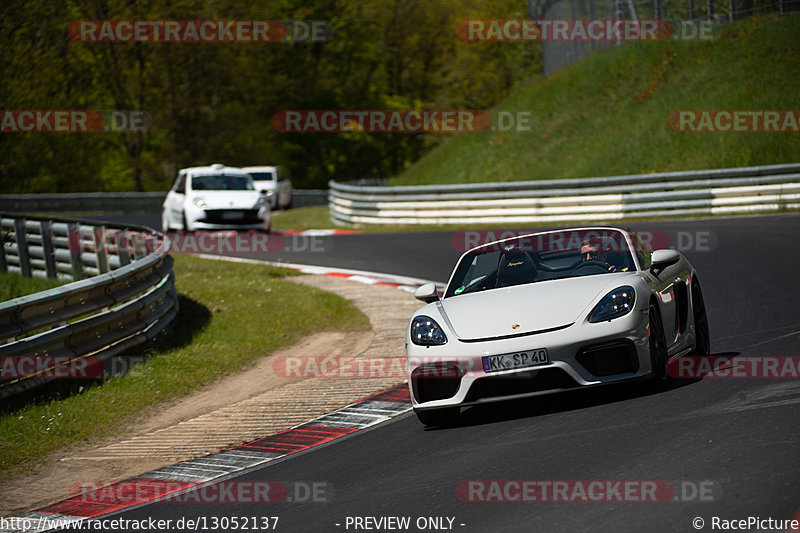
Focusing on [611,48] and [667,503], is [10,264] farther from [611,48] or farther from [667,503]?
[611,48]

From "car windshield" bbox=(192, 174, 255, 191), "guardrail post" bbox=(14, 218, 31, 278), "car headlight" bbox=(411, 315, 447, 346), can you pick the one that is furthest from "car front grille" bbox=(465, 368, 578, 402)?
"car windshield" bbox=(192, 174, 255, 191)

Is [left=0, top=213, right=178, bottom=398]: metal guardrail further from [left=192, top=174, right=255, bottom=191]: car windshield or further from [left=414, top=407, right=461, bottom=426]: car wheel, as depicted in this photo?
[left=192, top=174, right=255, bottom=191]: car windshield

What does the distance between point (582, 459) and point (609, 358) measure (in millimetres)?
1163

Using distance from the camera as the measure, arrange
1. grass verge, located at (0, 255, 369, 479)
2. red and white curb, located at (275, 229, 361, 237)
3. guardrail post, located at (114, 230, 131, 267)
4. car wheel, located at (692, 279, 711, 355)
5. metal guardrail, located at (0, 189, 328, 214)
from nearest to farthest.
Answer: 1. car wheel, located at (692, 279, 711, 355)
2. grass verge, located at (0, 255, 369, 479)
3. guardrail post, located at (114, 230, 131, 267)
4. red and white curb, located at (275, 229, 361, 237)
5. metal guardrail, located at (0, 189, 328, 214)

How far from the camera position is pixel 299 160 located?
6294 cm

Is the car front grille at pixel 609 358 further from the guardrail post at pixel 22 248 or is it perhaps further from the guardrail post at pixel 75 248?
the guardrail post at pixel 22 248

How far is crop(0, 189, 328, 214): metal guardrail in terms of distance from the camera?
37.2m

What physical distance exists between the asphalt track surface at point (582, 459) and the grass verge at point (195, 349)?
8.01 ft

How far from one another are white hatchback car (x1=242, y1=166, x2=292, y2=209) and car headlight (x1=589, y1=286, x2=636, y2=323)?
3030 cm

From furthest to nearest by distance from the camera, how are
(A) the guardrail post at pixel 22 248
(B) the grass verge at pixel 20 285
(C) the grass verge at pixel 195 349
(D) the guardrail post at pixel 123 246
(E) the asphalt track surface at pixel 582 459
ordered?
(A) the guardrail post at pixel 22 248
(B) the grass verge at pixel 20 285
(D) the guardrail post at pixel 123 246
(C) the grass verge at pixel 195 349
(E) the asphalt track surface at pixel 582 459

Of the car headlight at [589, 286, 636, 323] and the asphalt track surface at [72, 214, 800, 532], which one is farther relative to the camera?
the car headlight at [589, 286, 636, 323]

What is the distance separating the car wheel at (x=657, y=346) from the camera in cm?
691

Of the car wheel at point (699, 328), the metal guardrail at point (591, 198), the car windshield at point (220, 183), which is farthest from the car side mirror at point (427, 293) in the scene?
the car windshield at point (220, 183)

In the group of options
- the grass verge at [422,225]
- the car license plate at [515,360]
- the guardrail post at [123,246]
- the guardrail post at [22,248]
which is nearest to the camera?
the car license plate at [515,360]
